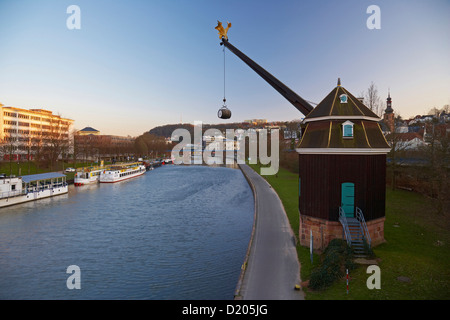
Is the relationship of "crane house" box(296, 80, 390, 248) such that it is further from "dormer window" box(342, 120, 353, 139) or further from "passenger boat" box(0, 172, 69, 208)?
"passenger boat" box(0, 172, 69, 208)

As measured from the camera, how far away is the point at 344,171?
15.2 m

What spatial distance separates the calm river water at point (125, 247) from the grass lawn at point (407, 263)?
5000 millimetres

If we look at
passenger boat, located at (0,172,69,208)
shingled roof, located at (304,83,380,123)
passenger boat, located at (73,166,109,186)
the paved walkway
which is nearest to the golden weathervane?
shingled roof, located at (304,83,380,123)

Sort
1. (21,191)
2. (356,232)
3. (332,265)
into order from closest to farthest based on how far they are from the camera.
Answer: (332,265), (356,232), (21,191)

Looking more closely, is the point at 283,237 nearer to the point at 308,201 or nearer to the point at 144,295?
the point at 308,201

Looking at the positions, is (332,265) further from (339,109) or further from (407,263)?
(339,109)

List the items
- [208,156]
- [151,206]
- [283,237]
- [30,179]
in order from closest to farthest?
1. [283,237]
2. [151,206]
3. [30,179]
4. [208,156]

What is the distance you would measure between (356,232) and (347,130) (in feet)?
18.1

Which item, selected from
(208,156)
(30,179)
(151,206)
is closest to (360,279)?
(151,206)

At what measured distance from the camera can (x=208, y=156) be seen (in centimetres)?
15012

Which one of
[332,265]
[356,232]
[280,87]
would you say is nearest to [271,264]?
[332,265]
